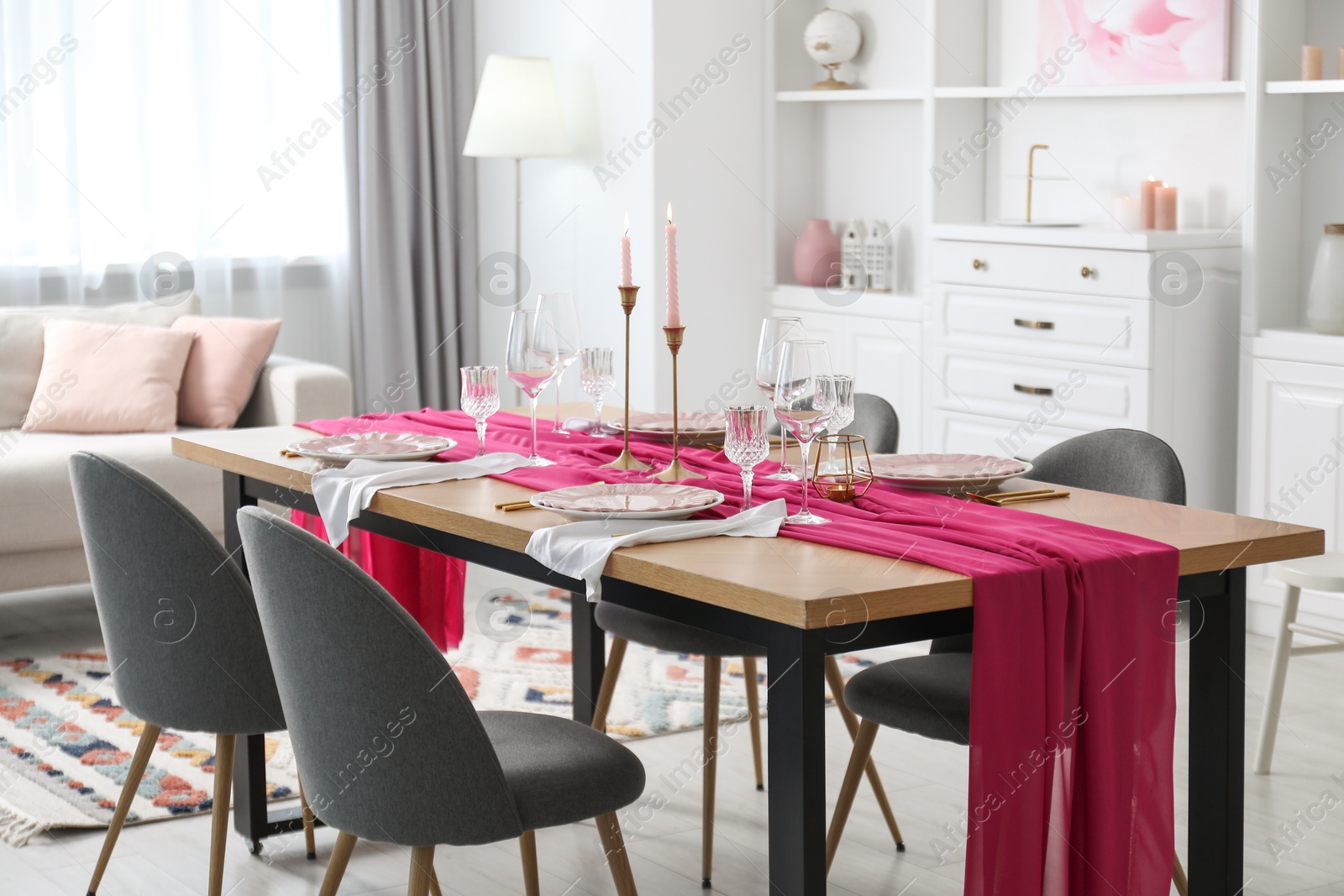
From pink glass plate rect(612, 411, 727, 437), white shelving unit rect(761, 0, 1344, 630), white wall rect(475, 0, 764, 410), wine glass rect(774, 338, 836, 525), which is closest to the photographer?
wine glass rect(774, 338, 836, 525)

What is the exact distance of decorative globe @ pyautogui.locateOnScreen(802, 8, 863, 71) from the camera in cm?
510

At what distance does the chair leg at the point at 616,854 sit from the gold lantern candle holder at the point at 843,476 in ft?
1.75

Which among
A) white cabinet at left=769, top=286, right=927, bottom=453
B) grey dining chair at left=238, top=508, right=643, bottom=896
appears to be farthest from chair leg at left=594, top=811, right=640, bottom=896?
white cabinet at left=769, top=286, right=927, bottom=453

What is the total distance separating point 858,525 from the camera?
1979 millimetres

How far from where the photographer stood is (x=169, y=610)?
2.25 meters

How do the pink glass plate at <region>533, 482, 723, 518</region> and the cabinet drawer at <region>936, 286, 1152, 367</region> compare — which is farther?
the cabinet drawer at <region>936, 286, 1152, 367</region>

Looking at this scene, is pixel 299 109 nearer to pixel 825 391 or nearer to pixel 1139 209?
pixel 1139 209

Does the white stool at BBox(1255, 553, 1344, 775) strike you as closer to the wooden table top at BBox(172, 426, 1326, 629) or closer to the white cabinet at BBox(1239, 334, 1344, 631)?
the white cabinet at BBox(1239, 334, 1344, 631)

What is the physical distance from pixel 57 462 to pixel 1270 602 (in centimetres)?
318

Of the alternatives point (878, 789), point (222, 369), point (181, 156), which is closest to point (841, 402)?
point (878, 789)

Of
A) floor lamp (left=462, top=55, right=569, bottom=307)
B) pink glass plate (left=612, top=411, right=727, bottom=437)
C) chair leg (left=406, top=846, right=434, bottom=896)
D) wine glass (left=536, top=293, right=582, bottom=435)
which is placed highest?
floor lamp (left=462, top=55, right=569, bottom=307)

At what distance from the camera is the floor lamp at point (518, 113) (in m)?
5.20

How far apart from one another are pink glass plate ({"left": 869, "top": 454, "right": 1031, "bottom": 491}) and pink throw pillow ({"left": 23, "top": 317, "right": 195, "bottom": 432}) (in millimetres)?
2844

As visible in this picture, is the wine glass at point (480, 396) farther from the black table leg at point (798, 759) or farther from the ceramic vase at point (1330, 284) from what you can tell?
the ceramic vase at point (1330, 284)
